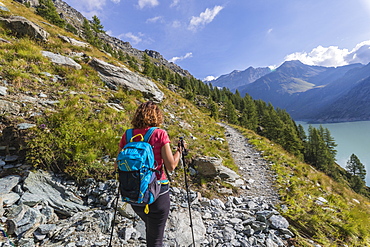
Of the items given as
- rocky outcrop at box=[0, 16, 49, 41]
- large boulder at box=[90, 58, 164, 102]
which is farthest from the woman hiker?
rocky outcrop at box=[0, 16, 49, 41]

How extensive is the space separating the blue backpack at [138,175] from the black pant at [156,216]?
0.58 ft

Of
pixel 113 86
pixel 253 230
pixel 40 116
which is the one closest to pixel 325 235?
pixel 253 230

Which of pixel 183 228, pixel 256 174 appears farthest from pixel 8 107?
pixel 256 174

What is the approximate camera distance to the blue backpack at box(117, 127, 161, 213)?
7.64 feet

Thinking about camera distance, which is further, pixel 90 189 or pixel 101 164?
pixel 101 164

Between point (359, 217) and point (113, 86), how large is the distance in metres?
15.3

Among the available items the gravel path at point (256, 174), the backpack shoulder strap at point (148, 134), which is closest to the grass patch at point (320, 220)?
the gravel path at point (256, 174)

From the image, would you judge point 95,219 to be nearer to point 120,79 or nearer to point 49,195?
point 49,195

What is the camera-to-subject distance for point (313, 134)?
46000mm

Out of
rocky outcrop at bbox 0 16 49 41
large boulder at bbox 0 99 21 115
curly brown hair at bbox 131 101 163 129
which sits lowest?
curly brown hair at bbox 131 101 163 129

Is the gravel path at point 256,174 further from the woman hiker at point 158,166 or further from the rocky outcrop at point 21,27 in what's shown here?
the rocky outcrop at point 21,27

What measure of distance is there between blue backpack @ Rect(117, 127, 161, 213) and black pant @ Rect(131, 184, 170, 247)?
0.58ft

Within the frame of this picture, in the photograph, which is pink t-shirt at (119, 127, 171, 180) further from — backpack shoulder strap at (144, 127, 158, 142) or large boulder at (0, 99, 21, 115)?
large boulder at (0, 99, 21, 115)

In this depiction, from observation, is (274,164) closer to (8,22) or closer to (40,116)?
(40,116)
